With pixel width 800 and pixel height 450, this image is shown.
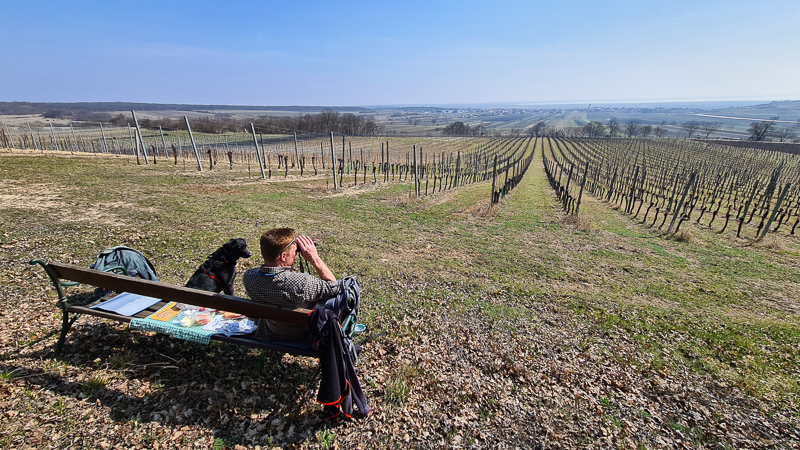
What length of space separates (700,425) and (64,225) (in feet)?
47.9

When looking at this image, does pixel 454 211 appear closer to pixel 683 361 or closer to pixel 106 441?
pixel 683 361

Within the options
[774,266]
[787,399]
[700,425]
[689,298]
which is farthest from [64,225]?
[774,266]

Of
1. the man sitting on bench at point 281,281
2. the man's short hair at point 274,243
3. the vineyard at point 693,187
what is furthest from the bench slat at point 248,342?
the vineyard at point 693,187

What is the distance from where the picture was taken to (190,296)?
344 cm

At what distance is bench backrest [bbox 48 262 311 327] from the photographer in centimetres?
329

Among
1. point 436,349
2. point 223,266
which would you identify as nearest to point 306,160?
point 223,266

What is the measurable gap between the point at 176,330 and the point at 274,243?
1746 mm

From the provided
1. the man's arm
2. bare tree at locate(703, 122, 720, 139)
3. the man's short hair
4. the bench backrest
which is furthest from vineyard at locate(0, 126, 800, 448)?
bare tree at locate(703, 122, 720, 139)

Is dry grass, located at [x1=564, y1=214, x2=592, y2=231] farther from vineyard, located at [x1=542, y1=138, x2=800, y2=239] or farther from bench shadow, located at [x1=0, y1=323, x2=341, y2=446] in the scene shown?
bench shadow, located at [x1=0, y1=323, x2=341, y2=446]

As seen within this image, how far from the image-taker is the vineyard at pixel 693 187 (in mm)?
19484

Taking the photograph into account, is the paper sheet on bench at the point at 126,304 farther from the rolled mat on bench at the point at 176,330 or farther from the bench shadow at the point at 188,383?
the bench shadow at the point at 188,383

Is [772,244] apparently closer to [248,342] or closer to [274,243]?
[274,243]

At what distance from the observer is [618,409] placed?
4453mm

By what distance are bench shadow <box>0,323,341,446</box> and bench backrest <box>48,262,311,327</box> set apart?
1.13 meters
